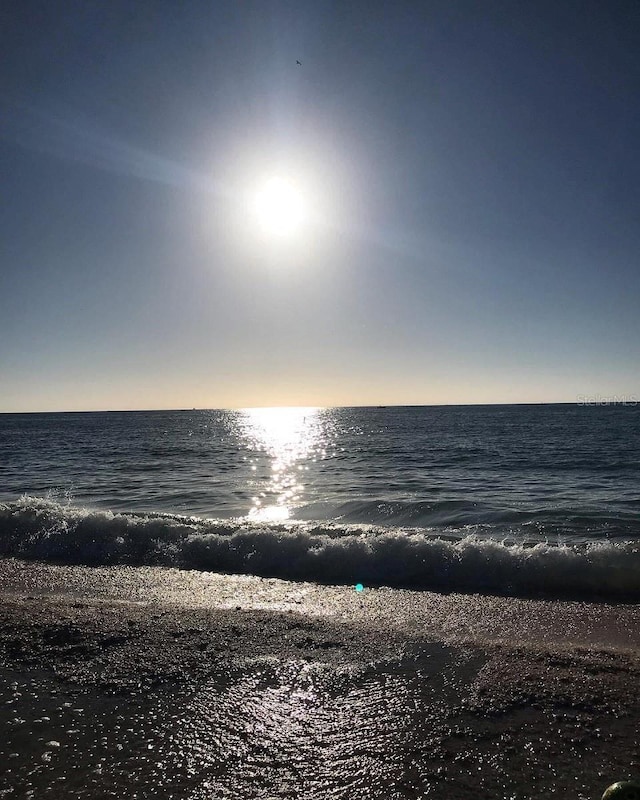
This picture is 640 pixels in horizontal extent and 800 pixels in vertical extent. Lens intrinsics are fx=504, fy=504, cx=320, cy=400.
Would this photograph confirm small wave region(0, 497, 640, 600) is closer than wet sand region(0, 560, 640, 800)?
No

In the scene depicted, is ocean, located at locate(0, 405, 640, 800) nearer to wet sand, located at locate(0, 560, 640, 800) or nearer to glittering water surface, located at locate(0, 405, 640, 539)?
wet sand, located at locate(0, 560, 640, 800)

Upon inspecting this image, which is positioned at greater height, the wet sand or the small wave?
the wet sand

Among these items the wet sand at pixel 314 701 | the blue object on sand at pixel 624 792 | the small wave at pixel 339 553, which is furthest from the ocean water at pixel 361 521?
the blue object on sand at pixel 624 792

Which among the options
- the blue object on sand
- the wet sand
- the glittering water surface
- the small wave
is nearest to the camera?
the blue object on sand

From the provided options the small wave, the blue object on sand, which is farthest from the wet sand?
the small wave

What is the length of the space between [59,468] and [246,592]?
80.0 feet

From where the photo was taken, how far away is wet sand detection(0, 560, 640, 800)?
3389 mm

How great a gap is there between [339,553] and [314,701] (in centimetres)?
543

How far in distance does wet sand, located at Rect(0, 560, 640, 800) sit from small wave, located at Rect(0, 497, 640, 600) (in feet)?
4.98

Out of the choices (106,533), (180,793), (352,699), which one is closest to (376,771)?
(352,699)

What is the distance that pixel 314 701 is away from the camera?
4355mm

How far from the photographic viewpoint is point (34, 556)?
1080cm

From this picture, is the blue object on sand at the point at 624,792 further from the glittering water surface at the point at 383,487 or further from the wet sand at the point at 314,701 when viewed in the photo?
the glittering water surface at the point at 383,487

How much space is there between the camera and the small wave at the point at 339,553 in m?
8.73
